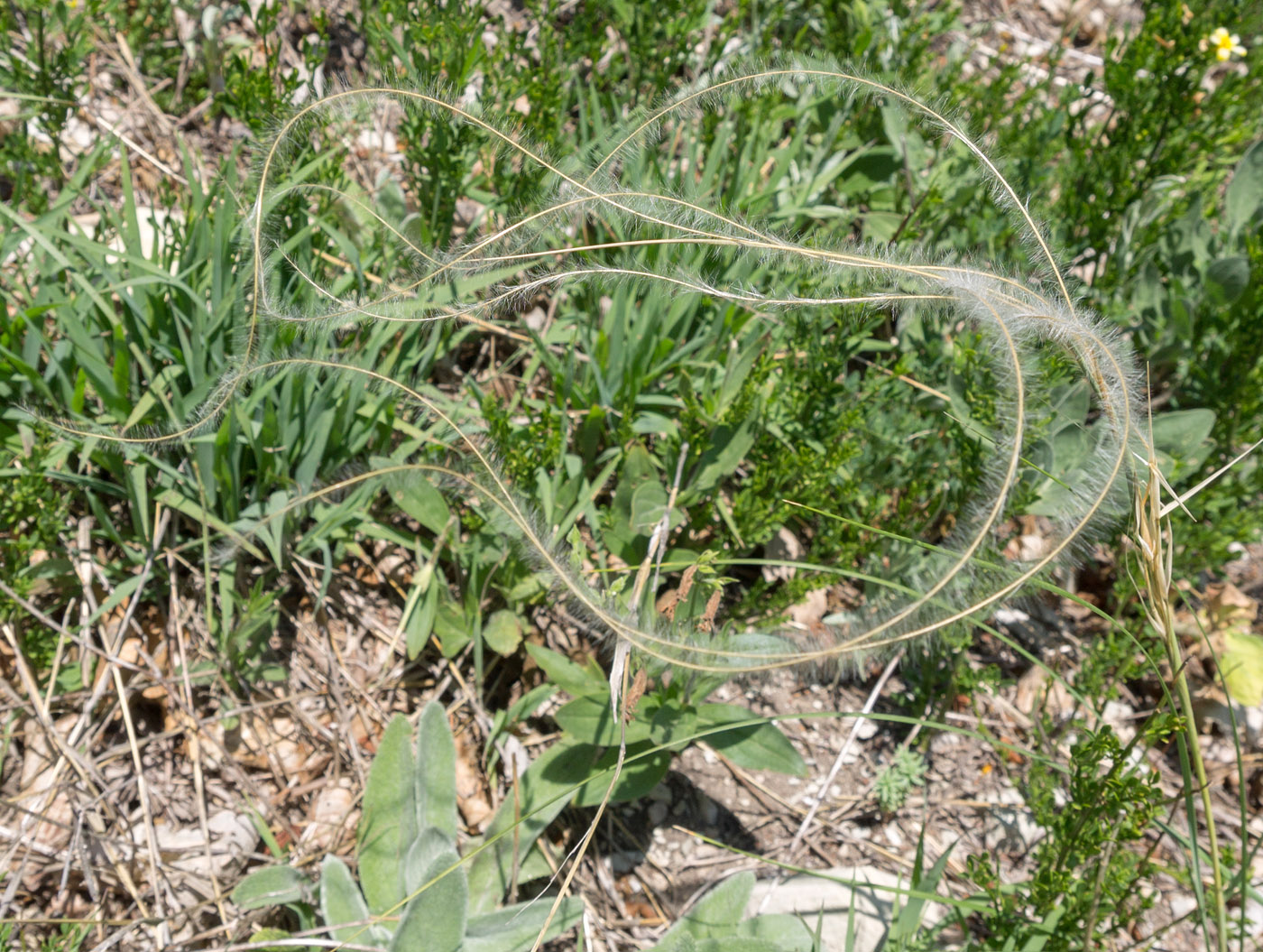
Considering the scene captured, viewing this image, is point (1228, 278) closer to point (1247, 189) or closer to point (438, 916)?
point (1247, 189)

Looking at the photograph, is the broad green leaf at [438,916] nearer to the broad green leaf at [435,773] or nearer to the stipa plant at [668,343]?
the stipa plant at [668,343]

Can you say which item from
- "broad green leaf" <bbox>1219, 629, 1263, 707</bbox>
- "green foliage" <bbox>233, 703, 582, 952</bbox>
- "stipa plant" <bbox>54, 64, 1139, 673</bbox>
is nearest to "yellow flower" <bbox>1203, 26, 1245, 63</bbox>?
"stipa plant" <bbox>54, 64, 1139, 673</bbox>

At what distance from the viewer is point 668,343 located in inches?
93.7

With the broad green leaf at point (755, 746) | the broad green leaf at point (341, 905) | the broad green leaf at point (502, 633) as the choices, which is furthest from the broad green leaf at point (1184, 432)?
the broad green leaf at point (341, 905)

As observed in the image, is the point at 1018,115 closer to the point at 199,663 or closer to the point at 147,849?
the point at 199,663

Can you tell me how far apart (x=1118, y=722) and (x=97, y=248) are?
3045 mm

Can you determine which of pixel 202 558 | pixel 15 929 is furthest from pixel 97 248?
pixel 15 929

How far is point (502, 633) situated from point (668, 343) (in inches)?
33.3

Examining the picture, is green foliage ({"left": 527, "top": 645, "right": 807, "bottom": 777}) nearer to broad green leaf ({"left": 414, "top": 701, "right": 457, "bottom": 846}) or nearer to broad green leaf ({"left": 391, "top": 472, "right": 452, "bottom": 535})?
broad green leaf ({"left": 414, "top": 701, "right": 457, "bottom": 846})

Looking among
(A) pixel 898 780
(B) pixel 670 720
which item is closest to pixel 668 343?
(B) pixel 670 720

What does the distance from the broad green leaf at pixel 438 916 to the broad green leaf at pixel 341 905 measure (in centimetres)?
13

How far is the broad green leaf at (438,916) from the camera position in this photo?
1.76 metres

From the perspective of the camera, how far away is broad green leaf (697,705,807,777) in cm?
202

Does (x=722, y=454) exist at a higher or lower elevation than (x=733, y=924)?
higher
